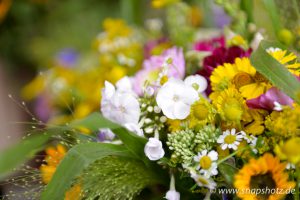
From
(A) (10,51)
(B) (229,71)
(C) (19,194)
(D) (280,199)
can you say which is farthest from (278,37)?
(A) (10,51)

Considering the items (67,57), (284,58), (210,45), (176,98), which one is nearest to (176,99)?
(176,98)

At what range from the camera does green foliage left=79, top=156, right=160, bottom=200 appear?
47 centimetres

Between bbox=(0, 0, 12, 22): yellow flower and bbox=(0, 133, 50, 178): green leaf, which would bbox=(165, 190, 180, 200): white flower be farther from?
bbox=(0, 0, 12, 22): yellow flower

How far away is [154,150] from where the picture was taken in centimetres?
46

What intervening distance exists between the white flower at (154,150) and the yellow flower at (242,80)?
8 centimetres

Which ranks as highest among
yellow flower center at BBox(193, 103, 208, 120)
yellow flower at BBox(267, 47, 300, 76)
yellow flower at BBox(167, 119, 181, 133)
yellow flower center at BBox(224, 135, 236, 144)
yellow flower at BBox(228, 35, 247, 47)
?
yellow flower at BBox(267, 47, 300, 76)

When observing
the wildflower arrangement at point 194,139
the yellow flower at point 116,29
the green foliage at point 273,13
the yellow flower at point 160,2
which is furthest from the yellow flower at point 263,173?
the yellow flower at point 116,29

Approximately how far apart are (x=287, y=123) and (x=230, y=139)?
0.06 m

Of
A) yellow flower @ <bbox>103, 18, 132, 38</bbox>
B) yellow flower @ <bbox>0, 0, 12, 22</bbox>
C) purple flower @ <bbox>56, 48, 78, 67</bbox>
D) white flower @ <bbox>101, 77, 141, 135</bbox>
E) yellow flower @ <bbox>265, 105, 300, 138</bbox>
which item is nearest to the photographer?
yellow flower @ <bbox>265, 105, 300, 138</bbox>

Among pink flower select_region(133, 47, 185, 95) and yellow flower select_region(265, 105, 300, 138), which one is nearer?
yellow flower select_region(265, 105, 300, 138)

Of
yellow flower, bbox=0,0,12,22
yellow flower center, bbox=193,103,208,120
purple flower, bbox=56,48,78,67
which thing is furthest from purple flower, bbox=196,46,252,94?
yellow flower, bbox=0,0,12,22

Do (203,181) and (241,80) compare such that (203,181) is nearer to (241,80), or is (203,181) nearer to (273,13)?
(241,80)

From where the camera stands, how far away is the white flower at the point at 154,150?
454 millimetres

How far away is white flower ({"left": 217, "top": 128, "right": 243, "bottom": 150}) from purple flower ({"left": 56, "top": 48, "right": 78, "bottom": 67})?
0.83m
